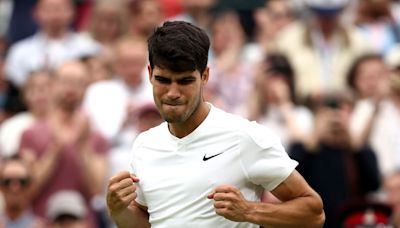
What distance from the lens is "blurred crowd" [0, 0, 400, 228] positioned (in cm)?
1020

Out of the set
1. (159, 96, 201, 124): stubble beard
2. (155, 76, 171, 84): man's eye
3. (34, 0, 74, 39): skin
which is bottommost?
(159, 96, 201, 124): stubble beard

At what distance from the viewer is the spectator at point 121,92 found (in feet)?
37.0

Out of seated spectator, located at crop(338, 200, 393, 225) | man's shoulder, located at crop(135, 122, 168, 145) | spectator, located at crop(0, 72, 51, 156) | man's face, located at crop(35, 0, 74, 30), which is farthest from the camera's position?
man's face, located at crop(35, 0, 74, 30)

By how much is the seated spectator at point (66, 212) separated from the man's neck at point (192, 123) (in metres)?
3.90

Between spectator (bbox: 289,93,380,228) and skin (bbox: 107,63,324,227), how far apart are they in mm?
3982

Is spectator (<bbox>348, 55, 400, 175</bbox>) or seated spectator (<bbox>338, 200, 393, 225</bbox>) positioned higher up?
spectator (<bbox>348, 55, 400, 175</bbox>)

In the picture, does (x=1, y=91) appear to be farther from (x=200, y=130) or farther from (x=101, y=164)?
(x=200, y=130)

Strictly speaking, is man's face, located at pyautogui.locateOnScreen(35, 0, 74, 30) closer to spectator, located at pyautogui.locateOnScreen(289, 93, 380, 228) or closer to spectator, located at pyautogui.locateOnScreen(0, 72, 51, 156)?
spectator, located at pyautogui.locateOnScreen(0, 72, 51, 156)

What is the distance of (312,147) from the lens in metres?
10.2

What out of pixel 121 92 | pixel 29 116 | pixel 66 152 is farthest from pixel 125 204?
pixel 121 92

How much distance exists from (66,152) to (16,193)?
615 millimetres

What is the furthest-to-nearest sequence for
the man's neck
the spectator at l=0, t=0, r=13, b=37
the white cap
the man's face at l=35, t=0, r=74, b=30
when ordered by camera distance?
the spectator at l=0, t=0, r=13, b=37, the man's face at l=35, t=0, r=74, b=30, the white cap, the man's neck

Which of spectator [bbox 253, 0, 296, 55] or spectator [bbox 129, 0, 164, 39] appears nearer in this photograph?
spectator [bbox 129, 0, 164, 39]

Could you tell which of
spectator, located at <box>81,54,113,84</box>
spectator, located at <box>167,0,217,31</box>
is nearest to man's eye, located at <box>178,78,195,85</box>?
spectator, located at <box>81,54,113,84</box>
